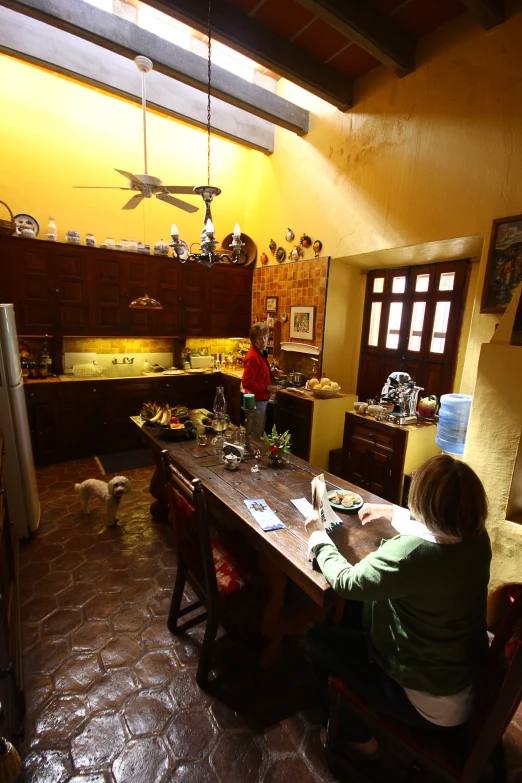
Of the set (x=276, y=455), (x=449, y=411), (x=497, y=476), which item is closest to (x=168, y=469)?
(x=276, y=455)

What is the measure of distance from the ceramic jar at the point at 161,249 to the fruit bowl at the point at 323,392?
295 cm

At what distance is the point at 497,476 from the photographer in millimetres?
2408

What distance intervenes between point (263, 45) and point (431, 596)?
4595 millimetres

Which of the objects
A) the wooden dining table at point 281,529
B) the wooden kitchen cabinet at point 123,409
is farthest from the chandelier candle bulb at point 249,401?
the wooden kitchen cabinet at point 123,409

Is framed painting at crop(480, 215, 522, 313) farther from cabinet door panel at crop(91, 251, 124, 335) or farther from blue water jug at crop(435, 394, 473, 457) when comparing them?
cabinet door panel at crop(91, 251, 124, 335)

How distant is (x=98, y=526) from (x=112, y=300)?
10.1 feet

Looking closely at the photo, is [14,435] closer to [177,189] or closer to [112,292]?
[177,189]

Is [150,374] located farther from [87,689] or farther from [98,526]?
[87,689]

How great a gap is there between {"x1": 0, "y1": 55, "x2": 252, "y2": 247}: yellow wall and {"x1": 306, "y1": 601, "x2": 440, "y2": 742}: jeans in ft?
18.1

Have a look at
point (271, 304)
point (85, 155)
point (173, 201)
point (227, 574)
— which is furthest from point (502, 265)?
point (85, 155)

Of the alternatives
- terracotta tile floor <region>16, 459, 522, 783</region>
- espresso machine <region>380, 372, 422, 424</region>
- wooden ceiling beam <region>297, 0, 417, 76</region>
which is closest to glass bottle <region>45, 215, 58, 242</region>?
wooden ceiling beam <region>297, 0, 417, 76</region>

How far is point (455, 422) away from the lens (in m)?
3.14

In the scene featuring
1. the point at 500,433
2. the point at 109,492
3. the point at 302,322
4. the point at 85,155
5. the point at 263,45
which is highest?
the point at 263,45

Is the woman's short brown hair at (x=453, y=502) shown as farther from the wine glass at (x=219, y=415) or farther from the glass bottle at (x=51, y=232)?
the glass bottle at (x=51, y=232)
